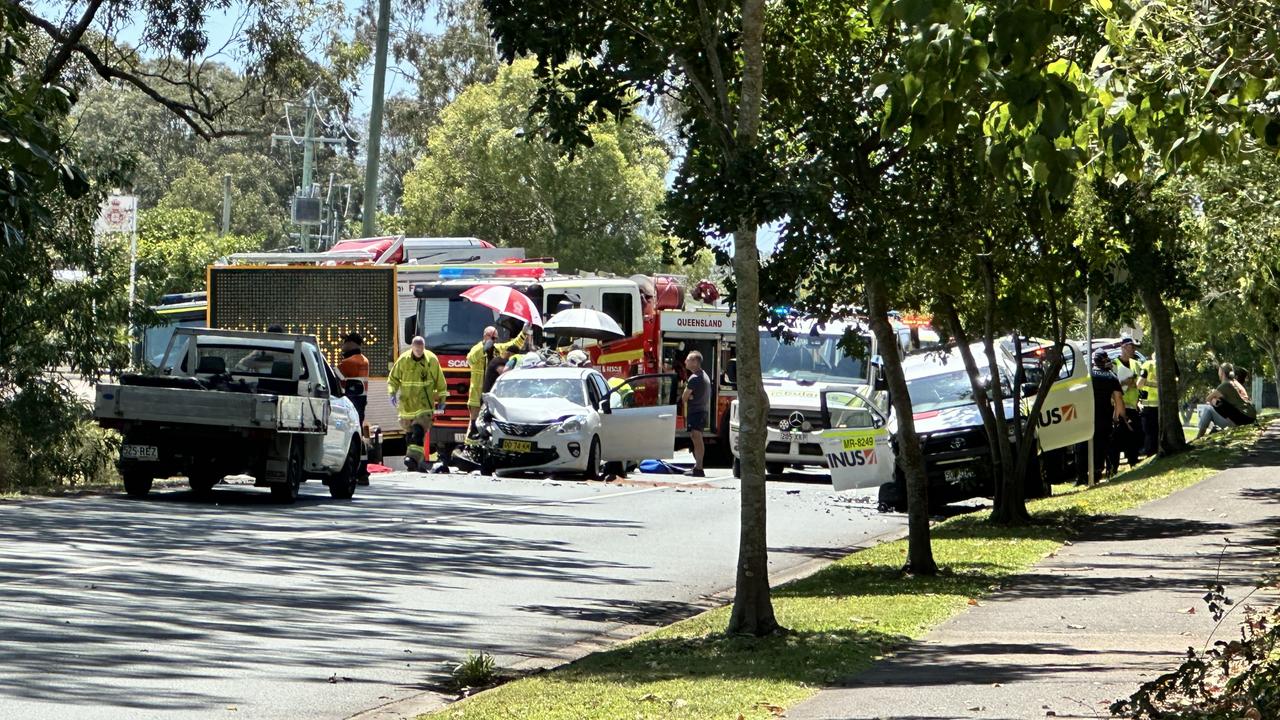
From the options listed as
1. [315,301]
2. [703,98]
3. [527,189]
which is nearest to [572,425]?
[315,301]

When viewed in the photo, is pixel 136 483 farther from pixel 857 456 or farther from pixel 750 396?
pixel 750 396

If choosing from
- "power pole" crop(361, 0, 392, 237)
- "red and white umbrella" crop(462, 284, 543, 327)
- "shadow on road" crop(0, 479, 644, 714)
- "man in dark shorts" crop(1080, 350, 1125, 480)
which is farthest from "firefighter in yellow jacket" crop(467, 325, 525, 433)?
"man in dark shorts" crop(1080, 350, 1125, 480)

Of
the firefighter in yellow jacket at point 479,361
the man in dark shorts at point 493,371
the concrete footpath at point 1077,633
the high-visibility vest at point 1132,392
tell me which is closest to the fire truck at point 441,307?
the firefighter in yellow jacket at point 479,361

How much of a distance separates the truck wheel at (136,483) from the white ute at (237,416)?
1cm

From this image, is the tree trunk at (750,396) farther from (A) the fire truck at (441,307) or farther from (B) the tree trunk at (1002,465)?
(A) the fire truck at (441,307)

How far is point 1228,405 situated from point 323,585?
2993 centimetres

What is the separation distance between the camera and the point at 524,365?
28.1 m

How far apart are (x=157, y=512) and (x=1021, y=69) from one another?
1422cm

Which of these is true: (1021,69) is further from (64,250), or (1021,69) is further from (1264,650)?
(64,250)

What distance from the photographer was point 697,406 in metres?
29.4

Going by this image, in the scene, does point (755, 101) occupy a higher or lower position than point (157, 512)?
higher

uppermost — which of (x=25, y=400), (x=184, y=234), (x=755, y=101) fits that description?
(x=184, y=234)

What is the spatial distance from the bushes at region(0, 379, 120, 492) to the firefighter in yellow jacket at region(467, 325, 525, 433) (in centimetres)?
638

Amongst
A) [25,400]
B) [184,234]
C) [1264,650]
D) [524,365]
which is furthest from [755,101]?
[184,234]
